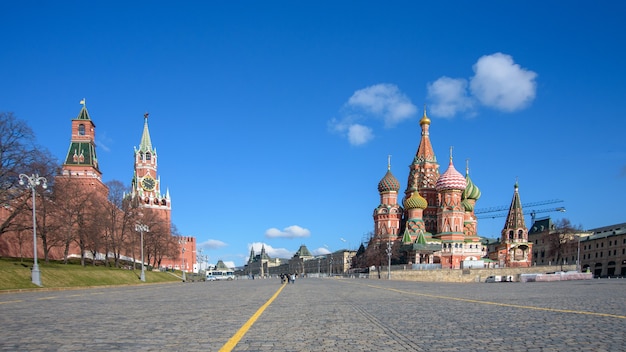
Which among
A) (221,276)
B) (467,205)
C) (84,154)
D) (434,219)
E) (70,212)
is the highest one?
(84,154)

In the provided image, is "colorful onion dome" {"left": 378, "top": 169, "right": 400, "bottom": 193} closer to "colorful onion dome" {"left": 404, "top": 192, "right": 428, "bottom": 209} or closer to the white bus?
"colorful onion dome" {"left": 404, "top": 192, "right": 428, "bottom": 209}

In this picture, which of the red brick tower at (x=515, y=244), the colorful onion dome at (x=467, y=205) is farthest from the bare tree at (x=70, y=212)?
the colorful onion dome at (x=467, y=205)

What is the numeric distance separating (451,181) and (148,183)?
82.8 meters

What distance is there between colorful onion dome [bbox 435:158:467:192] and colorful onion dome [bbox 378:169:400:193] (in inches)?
479

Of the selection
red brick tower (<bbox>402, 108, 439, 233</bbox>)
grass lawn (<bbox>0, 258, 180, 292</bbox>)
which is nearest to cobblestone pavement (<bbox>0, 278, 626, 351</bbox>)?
grass lawn (<bbox>0, 258, 180, 292</bbox>)

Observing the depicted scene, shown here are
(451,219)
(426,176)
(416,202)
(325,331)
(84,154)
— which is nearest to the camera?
(325,331)

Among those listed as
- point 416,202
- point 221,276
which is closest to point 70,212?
point 221,276

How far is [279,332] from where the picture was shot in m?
9.00

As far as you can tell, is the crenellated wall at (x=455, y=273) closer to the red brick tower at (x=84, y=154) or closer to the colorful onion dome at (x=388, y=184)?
the colorful onion dome at (x=388, y=184)

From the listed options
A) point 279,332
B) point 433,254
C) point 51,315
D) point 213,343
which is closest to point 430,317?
point 279,332

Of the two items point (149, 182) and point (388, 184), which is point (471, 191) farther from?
point (149, 182)

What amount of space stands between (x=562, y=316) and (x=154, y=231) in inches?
3023

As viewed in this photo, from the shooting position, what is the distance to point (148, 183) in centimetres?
14525

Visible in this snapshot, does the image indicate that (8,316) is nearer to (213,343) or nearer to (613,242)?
(213,343)
